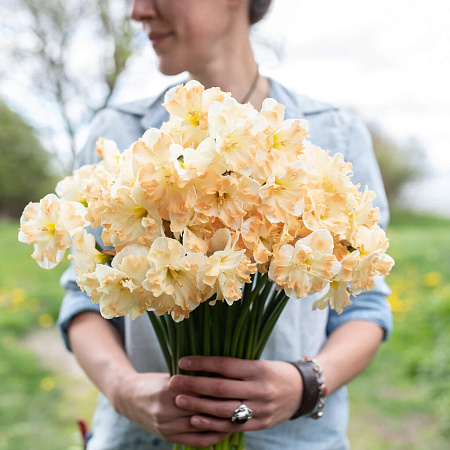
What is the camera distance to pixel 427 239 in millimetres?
4633

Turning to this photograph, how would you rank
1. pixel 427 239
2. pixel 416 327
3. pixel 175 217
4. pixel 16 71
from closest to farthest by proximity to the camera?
pixel 175 217
pixel 416 327
pixel 427 239
pixel 16 71

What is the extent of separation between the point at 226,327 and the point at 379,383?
7.01 feet

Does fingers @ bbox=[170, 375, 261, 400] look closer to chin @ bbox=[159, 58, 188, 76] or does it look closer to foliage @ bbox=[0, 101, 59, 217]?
chin @ bbox=[159, 58, 188, 76]

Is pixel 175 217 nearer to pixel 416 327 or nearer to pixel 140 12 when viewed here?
pixel 140 12

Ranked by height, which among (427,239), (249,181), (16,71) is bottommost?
(249,181)

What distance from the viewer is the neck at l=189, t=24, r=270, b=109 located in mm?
1062

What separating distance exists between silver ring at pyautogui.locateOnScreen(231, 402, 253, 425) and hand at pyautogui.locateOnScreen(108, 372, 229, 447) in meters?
0.03

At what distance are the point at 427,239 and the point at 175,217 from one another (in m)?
4.42

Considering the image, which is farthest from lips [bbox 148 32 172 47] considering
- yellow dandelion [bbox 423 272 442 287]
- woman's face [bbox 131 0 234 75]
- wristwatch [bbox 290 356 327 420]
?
yellow dandelion [bbox 423 272 442 287]

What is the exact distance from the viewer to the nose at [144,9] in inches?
38.7

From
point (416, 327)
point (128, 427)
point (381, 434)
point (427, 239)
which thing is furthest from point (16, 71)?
point (128, 427)

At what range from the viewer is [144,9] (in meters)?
0.98

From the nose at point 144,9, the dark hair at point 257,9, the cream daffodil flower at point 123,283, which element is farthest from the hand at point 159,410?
the dark hair at point 257,9

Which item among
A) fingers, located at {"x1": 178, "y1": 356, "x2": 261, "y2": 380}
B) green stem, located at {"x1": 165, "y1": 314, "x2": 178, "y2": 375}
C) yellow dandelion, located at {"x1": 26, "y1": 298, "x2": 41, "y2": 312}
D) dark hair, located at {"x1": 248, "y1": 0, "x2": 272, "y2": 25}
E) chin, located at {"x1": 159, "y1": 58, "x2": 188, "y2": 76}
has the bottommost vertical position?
fingers, located at {"x1": 178, "y1": 356, "x2": 261, "y2": 380}
